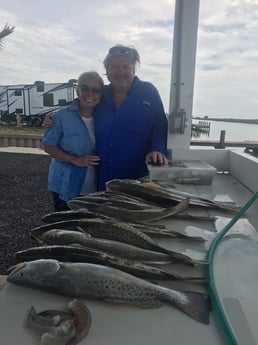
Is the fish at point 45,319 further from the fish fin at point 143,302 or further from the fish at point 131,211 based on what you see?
the fish at point 131,211

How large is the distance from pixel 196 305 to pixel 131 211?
0.89 meters

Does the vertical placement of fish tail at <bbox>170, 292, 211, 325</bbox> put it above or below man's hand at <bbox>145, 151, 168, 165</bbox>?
below

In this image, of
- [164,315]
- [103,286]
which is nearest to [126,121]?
[103,286]

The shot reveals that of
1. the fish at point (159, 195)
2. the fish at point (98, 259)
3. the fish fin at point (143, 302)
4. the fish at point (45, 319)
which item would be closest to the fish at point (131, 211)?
the fish at point (159, 195)

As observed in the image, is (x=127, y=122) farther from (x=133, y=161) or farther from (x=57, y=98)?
(x=57, y=98)

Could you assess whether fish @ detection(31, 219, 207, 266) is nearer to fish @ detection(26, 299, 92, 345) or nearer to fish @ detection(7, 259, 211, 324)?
→ fish @ detection(7, 259, 211, 324)

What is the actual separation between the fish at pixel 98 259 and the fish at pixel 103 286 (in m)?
0.06

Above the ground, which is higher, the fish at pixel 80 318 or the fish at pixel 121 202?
the fish at pixel 121 202

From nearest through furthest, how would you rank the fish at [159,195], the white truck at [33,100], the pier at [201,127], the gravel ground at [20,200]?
the fish at [159,195] → the gravel ground at [20,200] → the pier at [201,127] → the white truck at [33,100]

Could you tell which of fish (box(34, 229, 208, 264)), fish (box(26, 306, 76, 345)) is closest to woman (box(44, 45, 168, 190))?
fish (box(34, 229, 208, 264))

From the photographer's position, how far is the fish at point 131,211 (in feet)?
6.51

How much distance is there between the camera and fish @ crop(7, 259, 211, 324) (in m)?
1.20

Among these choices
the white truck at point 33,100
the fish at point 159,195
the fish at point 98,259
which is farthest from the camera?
the white truck at point 33,100

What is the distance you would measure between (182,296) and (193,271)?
23cm
